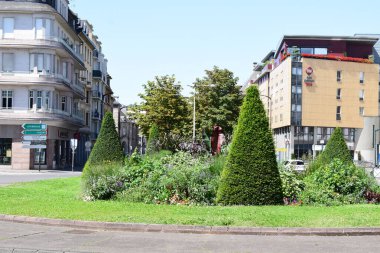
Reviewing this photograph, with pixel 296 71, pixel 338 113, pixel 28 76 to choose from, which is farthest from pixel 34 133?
pixel 338 113

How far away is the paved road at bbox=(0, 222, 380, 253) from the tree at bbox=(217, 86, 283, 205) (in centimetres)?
459

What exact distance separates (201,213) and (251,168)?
2930mm

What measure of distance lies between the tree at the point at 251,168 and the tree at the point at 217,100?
45312 millimetres

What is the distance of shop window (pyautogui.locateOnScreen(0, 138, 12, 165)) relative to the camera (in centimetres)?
5138

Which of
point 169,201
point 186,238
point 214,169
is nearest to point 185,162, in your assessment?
point 214,169

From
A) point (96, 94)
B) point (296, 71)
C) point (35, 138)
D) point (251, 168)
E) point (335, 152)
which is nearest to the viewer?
point (251, 168)

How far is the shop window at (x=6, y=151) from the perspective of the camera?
5138 cm

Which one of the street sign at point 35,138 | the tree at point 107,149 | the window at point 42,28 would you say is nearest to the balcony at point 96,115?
the window at point 42,28

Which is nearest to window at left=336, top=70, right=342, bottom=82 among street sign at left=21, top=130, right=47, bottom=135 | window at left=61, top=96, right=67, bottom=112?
window at left=61, top=96, right=67, bottom=112

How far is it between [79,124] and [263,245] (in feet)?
182

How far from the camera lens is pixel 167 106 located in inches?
2447

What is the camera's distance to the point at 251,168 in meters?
16.1

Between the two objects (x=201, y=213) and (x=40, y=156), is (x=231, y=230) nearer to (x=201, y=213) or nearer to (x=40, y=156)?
(x=201, y=213)

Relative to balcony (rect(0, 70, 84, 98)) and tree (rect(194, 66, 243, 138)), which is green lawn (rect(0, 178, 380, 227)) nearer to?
balcony (rect(0, 70, 84, 98))
